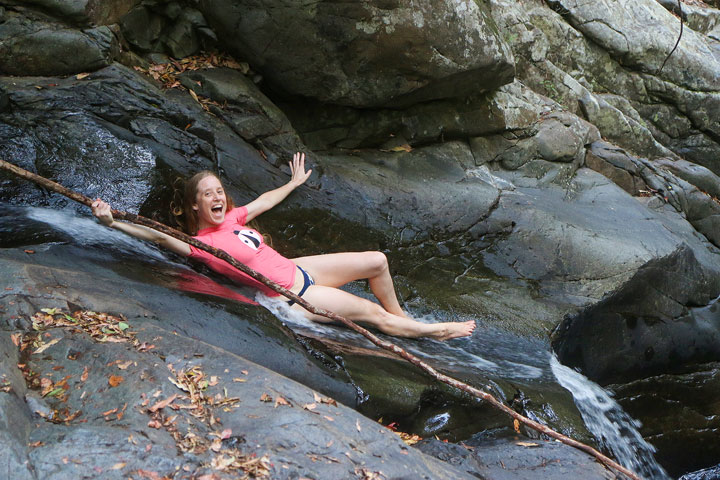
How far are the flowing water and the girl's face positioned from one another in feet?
1.59

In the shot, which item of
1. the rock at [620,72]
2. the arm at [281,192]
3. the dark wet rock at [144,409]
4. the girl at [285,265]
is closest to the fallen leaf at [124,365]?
the dark wet rock at [144,409]

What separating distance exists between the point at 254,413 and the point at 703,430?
5.49 meters

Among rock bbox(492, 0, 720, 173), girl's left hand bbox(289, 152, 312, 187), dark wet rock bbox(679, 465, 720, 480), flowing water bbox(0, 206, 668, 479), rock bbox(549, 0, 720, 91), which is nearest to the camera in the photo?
→ flowing water bbox(0, 206, 668, 479)

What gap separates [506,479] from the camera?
12.6 ft

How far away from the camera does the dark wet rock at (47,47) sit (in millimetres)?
5883

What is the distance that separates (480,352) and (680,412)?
8.60 feet

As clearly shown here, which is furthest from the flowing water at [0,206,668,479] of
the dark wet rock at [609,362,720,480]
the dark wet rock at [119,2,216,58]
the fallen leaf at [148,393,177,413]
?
the dark wet rock at [119,2,216,58]

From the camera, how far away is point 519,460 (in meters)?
4.09

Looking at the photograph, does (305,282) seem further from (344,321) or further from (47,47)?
(47,47)

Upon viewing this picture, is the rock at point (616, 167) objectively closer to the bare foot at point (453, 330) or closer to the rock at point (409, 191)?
the rock at point (409, 191)

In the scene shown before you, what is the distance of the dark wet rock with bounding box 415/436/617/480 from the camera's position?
3904 millimetres

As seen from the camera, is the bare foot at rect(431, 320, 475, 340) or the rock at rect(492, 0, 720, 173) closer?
the bare foot at rect(431, 320, 475, 340)

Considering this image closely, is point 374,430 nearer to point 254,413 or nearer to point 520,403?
point 254,413

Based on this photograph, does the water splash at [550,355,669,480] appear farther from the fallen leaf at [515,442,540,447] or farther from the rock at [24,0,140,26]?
the rock at [24,0,140,26]
